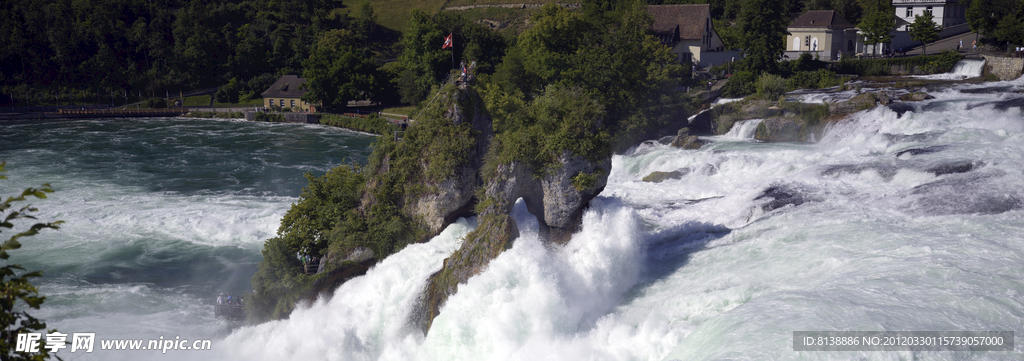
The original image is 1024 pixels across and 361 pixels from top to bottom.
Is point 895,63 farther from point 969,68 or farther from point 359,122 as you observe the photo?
point 359,122

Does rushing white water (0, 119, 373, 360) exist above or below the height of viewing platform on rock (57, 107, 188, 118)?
below

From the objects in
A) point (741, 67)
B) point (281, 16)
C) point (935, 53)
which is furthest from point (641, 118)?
point (281, 16)

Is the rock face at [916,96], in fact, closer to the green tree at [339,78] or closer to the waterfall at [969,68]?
the waterfall at [969,68]

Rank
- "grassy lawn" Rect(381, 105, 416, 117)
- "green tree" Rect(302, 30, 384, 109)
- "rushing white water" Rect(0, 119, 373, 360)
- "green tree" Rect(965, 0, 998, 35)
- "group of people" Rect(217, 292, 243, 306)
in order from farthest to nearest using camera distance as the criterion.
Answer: "green tree" Rect(302, 30, 384, 109) < "grassy lawn" Rect(381, 105, 416, 117) < "green tree" Rect(965, 0, 998, 35) < "rushing white water" Rect(0, 119, 373, 360) < "group of people" Rect(217, 292, 243, 306)

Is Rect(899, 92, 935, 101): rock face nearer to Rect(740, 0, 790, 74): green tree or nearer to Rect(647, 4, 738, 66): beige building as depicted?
Rect(740, 0, 790, 74): green tree

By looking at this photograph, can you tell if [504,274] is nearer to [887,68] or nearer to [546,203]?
[546,203]

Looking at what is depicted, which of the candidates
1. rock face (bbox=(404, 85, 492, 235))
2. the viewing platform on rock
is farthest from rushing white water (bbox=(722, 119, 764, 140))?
the viewing platform on rock
